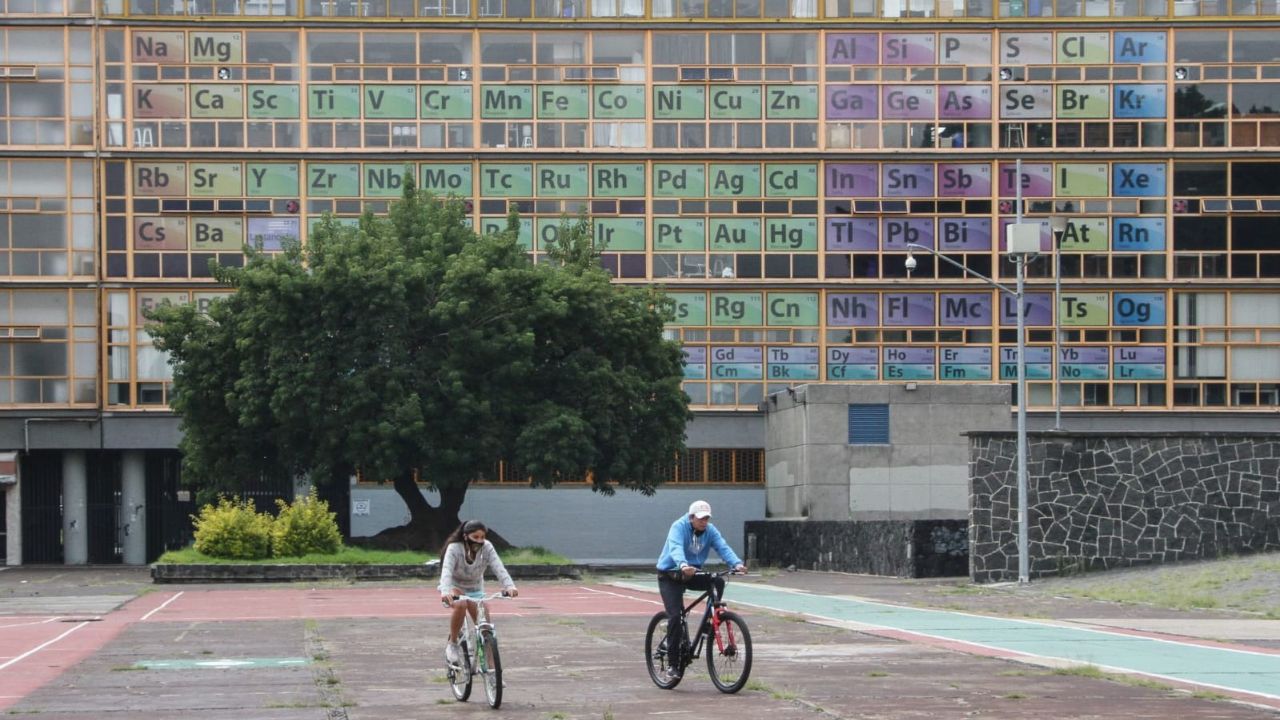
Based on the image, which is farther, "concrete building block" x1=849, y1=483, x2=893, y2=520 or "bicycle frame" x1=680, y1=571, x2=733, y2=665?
"concrete building block" x1=849, y1=483, x2=893, y2=520

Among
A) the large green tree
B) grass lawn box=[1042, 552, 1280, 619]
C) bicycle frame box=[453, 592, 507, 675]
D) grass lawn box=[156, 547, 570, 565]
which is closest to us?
bicycle frame box=[453, 592, 507, 675]

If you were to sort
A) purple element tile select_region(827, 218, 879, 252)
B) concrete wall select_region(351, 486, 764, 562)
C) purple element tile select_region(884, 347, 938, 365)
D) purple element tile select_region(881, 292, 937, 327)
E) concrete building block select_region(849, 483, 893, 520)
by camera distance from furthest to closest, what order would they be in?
1. concrete wall select_region(351, 486, 764, 562)
2. purple element tile select_region(827, 218, 879, 252)
3. purple element tile select_region(881, 292, 937, 327)
4. purple element tile select_region(884, 347, 938, 365)
5. concrete building block select_region(849, 483, 893, 520)

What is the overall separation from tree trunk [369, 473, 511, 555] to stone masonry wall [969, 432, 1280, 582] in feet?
59.3

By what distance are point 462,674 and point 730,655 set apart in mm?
2245

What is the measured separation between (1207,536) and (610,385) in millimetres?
18578

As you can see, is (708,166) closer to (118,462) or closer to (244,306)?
(244,306)

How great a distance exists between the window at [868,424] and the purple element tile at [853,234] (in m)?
8.89

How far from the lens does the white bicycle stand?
15680 millimetres

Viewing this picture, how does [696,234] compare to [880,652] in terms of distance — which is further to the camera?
[696,234]

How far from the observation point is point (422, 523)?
52719 mm

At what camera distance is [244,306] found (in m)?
52.6

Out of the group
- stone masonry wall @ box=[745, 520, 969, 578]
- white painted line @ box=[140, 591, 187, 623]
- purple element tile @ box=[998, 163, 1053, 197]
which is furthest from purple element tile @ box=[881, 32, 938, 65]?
white painted line @ box=[140, 591, 187, 623]

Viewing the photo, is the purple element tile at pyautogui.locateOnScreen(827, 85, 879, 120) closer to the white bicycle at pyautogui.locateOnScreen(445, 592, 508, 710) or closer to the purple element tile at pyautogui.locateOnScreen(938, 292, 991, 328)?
the purple element tile at pyautogui.locateOnScreen(938, 292, 991, 328)

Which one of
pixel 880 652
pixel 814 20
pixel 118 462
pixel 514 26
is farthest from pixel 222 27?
pixel 880 652
